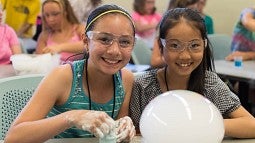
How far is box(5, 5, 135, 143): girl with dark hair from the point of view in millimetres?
1197

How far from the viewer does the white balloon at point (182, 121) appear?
3.35ft

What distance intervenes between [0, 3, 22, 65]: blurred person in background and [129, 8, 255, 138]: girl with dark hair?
1783 millimetres

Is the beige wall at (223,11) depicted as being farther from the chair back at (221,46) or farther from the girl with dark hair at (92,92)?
the girl with dark hair at (92,92)

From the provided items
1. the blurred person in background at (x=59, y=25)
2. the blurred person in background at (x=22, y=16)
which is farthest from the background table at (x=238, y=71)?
the blurred person in background at (x=22, y=16)

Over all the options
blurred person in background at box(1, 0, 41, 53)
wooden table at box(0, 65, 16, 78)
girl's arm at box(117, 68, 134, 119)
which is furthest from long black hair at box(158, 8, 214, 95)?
blurred person in background at box(1, 0, 41, 53)

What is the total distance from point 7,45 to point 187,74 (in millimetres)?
2016

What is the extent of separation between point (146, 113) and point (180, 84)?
54cm

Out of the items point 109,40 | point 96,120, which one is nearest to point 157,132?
point 96,120

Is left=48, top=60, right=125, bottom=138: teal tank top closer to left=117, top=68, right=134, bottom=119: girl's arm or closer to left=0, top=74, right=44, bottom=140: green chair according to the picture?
left=117, top=68, right=134, bottom=119: girl's arm

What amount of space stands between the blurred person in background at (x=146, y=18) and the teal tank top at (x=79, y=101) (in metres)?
3.08

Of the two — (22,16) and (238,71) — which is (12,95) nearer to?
(238,71)

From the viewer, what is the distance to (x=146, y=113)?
1111mm

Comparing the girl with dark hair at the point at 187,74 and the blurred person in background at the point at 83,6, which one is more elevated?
the blurred person in background at the point at 83,6

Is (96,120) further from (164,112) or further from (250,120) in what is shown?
(250,120)
